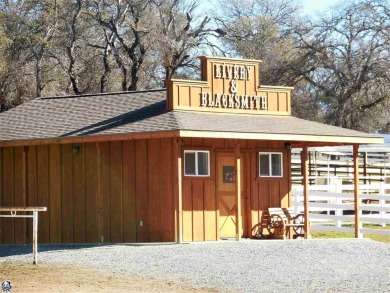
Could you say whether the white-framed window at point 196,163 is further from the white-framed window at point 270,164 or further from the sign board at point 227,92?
the white-framed window at point 270,164

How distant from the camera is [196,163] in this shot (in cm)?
2372

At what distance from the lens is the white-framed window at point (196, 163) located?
77.4 ft

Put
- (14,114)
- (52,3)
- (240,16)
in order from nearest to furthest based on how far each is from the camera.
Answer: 1. (14,114)
2. (52,3)
3. (240,16)

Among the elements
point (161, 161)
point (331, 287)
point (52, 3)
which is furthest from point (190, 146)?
point (52, 3)

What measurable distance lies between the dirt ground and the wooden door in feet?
20.5

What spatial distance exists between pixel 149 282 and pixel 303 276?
2.77 meters

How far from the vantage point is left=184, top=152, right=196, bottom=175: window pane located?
23.5m

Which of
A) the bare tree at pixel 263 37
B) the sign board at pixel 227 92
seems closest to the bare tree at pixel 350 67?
the bare tree at pixel 263 37

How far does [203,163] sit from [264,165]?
88.1 inches

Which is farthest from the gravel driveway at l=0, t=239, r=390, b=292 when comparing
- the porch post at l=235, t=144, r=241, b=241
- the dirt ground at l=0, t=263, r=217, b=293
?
the dirt ground at l=0, t=263, r=217, b=293

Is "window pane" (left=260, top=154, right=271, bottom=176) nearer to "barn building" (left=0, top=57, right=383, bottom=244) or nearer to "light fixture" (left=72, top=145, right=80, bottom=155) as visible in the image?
"barn building" (left=0, top=57, right=383, bottom=244)

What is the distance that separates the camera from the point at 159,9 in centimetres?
5634

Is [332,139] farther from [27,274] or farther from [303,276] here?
[27,274]

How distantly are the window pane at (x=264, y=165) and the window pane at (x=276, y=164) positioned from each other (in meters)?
0.20
